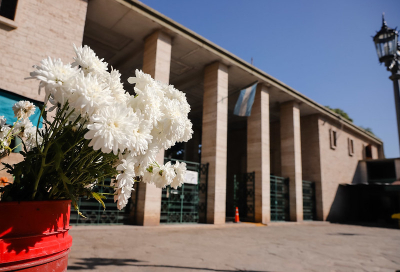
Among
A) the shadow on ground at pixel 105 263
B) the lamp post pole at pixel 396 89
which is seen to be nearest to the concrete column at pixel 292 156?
the lamp post pole at pixel 396 89

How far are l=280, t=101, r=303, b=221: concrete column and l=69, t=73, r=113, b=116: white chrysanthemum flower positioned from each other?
15.7 meters

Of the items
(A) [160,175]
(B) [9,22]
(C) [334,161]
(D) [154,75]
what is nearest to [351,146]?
(C) [334,161]

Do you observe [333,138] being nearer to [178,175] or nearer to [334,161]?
[334,161]

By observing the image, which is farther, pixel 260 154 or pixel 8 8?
pixel 260 154

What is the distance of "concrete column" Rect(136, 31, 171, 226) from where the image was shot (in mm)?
8836

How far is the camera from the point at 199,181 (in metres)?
11.2

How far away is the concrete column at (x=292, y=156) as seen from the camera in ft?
50.0

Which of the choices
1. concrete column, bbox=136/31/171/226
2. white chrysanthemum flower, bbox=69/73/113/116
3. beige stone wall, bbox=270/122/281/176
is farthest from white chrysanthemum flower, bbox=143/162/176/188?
beige stone wall, bbox=270/122/281/176

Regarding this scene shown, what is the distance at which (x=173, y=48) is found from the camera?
1136cm

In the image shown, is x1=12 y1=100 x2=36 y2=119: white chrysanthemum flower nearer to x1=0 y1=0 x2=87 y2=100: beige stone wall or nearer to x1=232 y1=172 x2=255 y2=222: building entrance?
x1=0 y1=0 x2=87 y2=100: beige stone wall

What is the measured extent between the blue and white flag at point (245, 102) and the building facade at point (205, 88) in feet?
2.07

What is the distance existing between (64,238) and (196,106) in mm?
17193

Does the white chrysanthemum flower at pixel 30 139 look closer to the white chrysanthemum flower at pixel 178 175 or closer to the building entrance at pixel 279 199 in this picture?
the white chrysanthemum flower at pixel 178 175

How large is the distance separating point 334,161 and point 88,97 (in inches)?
802
